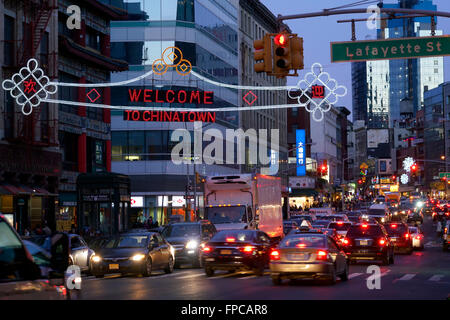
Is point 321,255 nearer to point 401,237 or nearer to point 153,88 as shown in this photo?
point 401,237

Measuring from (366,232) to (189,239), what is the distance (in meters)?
7.01

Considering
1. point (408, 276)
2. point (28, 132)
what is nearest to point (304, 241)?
point (408, 276)

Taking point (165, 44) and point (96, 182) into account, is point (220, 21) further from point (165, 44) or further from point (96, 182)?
point (96, 182)

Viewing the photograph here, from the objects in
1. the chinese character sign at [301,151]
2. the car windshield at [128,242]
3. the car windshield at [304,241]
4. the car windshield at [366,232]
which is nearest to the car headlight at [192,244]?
the car windshield at [128,242]

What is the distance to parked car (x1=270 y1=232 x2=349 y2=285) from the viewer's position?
864 inches

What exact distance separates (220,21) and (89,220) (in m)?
44.3

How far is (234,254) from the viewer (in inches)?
1041

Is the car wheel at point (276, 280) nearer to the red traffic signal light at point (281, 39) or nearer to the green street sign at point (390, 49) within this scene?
the green street sign at point (390, 49)

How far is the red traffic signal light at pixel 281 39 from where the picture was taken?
20.3 m

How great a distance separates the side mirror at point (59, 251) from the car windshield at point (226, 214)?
29386mm

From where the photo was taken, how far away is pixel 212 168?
256ft

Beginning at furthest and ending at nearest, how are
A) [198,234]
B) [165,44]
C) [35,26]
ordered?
[165,44], [35,26], [198,234]

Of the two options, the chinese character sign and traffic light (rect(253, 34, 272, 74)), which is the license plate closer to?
traffic light (rect(253, 34, 272, 74))
